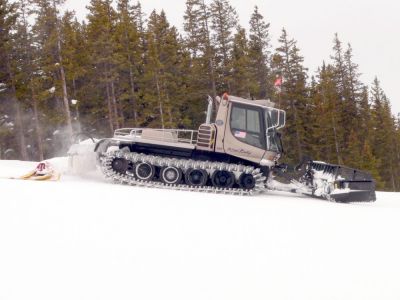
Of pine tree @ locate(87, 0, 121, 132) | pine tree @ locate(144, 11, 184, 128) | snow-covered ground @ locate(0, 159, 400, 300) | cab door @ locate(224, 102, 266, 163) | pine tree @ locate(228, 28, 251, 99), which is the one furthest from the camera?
pine tree @ locate(228, 28, 251, 99)

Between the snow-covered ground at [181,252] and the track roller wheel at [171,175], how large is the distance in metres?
3.63

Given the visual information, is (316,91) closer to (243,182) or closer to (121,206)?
(243,182)

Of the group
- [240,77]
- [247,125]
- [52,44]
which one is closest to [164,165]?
[247,125]

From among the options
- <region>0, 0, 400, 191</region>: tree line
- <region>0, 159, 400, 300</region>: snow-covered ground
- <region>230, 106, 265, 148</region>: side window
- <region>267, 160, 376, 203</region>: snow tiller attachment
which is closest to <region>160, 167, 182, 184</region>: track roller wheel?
<region>230, 106, 265, 148</region>: side window

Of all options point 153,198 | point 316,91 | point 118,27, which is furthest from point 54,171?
point 316,91

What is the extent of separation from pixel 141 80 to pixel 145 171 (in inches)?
851

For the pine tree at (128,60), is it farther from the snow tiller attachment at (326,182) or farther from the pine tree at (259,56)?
the snow tiller attachment at (326,182)

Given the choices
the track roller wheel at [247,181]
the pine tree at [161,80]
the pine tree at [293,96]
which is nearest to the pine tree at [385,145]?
the pine tree at [293,96]

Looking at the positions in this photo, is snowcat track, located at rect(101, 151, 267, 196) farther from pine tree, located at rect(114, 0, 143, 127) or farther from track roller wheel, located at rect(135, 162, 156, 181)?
pine tree, located at rect(114, 0, 143, 127)

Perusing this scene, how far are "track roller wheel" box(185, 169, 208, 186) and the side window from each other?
1484 millimetres

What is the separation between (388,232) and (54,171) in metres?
8.48

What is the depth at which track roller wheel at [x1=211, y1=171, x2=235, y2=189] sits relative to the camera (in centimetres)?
1212

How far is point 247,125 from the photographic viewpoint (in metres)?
12.4

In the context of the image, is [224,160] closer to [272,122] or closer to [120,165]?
[272,122]
